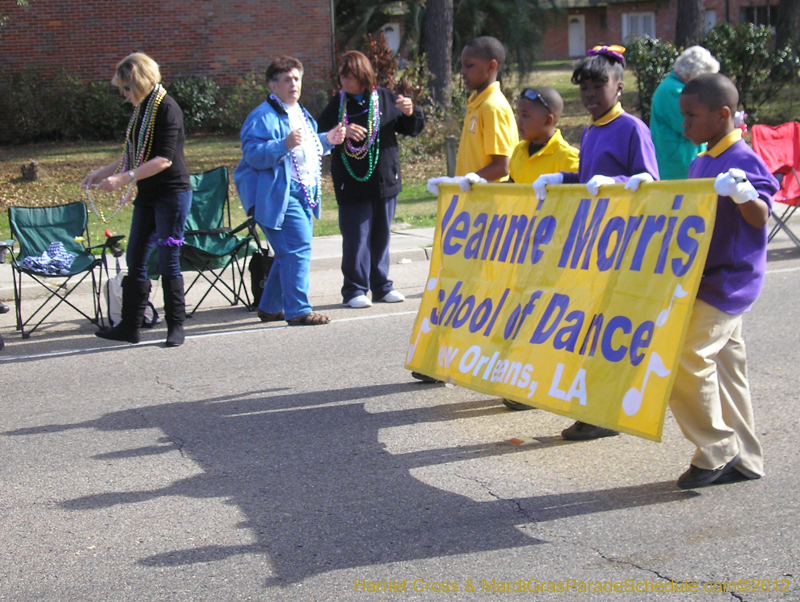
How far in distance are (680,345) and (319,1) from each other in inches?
785

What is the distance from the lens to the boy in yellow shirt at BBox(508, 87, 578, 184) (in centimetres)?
489

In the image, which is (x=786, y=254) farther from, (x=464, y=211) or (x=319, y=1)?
(x=319, y=1)

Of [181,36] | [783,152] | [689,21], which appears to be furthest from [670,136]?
[181,36]

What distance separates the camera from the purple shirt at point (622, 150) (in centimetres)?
435

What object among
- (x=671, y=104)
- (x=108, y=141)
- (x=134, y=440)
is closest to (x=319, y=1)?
(x=108, y=141)

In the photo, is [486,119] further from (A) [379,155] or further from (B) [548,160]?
(A) [379,155]

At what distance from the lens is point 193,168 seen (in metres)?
17.0

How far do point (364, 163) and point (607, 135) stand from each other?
3641 millimetres

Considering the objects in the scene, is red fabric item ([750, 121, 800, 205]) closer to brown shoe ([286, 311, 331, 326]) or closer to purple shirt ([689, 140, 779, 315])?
brown shoe ([286, 311, 331, 326])

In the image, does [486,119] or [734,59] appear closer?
[486,119]

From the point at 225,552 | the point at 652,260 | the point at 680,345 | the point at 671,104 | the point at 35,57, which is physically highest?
the point at 35,57

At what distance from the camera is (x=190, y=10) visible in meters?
21.6

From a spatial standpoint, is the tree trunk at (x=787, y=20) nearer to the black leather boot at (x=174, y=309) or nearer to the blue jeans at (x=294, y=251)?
the blue jeans at (x=294, y=251)

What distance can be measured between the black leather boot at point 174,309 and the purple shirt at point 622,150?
146 inches
